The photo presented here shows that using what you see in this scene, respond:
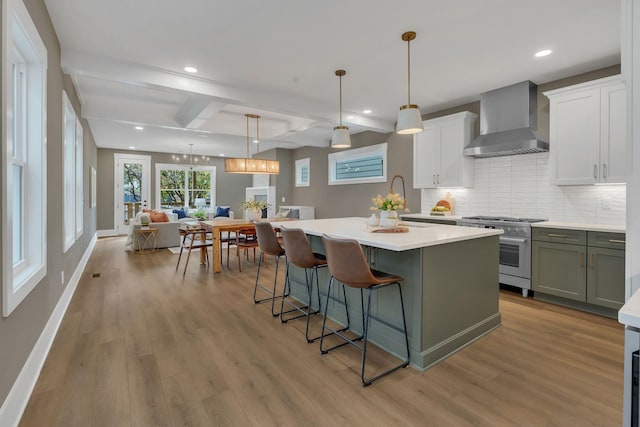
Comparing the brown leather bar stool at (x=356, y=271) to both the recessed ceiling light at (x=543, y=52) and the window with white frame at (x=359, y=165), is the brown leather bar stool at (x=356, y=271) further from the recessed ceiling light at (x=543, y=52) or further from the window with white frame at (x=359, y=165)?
the window with white frame at (x=359, y=165)

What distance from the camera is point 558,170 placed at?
3.67 meters

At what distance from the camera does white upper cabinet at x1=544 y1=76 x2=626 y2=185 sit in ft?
10.6

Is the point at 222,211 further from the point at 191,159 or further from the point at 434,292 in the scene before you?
the point at 434,292

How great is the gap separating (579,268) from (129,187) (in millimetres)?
10654

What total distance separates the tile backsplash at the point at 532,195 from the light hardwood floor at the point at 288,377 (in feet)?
4.03

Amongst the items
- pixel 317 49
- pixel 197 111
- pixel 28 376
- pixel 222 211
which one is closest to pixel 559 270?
pixel 317 49

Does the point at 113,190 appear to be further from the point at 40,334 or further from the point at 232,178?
the point at 40,334

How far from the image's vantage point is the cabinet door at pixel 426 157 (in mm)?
4935

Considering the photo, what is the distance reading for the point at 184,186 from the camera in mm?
10617

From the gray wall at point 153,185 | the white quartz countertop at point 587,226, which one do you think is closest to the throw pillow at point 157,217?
the gray wall at point 153,185

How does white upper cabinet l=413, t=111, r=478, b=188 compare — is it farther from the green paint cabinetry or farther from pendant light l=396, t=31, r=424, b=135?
pendant light l=396, t=31, r=424, b=135

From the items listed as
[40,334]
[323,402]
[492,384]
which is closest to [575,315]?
[492,384]

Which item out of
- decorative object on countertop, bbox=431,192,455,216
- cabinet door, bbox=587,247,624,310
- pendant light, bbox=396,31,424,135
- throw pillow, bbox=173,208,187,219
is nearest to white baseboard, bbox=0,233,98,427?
pendant light, bbox=396,31,424,135

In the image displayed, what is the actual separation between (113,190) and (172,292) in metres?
7.10
